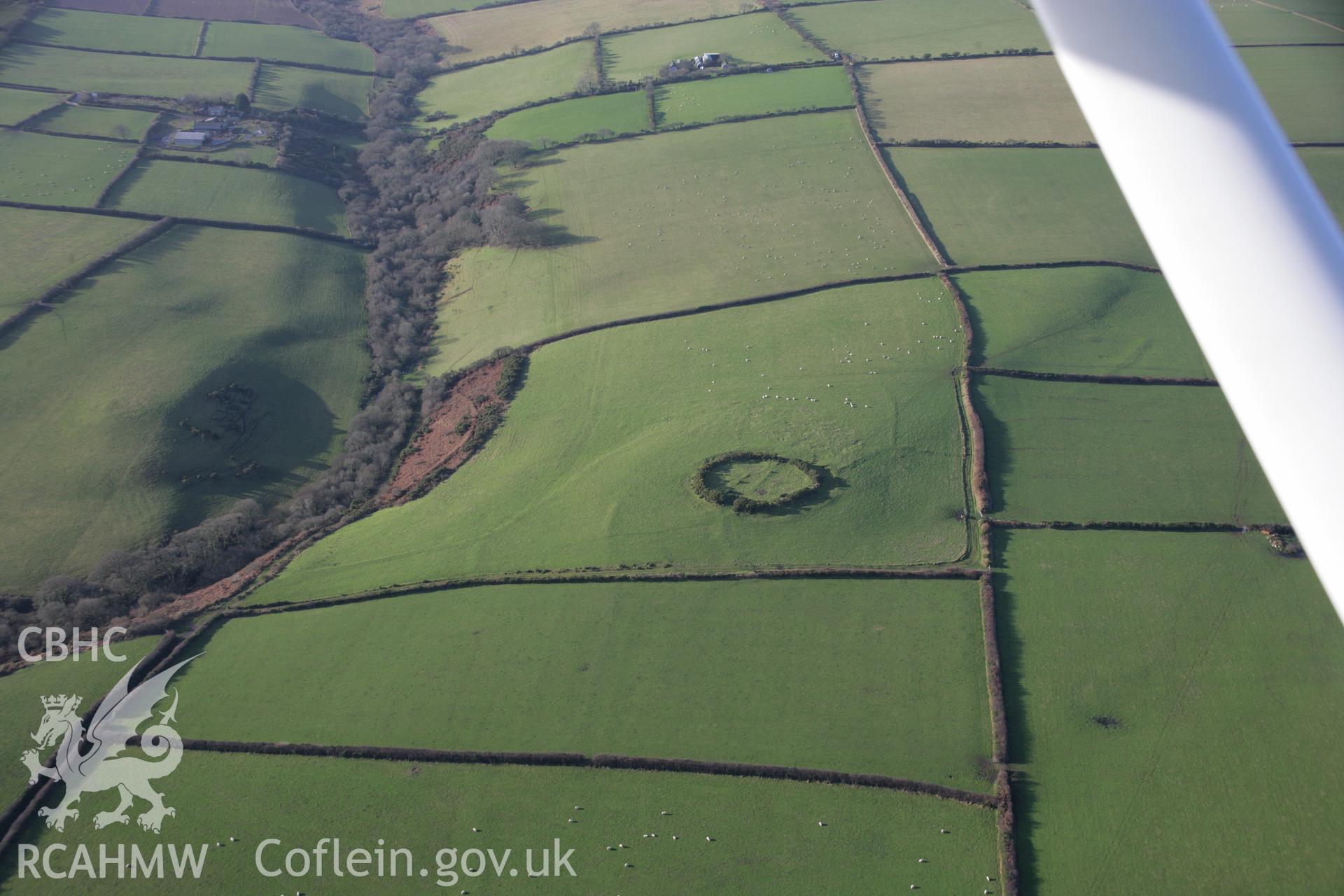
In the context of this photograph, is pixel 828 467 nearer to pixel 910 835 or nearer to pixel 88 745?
pixel 910 835

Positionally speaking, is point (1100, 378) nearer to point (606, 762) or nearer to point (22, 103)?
point (606, 762)

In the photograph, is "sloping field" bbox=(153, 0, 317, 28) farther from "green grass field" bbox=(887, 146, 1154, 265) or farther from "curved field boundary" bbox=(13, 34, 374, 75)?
"green grass field" bbox=(887, 146, 1154, 265)

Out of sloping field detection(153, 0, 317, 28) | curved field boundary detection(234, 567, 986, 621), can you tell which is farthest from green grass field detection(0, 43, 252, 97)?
curved field boundary detection(234, 567, 986, 621)

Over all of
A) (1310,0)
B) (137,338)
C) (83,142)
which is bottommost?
(137,338)

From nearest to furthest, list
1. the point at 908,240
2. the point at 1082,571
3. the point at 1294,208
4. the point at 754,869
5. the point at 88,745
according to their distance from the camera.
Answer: the point at 1294,208 → the point at 754,869 → the point at 88,745 → the point at 1082,571 → the point at 908,240

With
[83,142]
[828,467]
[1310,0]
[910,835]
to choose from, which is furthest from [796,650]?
[1310,0]

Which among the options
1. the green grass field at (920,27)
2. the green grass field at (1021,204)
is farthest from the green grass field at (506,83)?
the green grass field at (1021,204)
